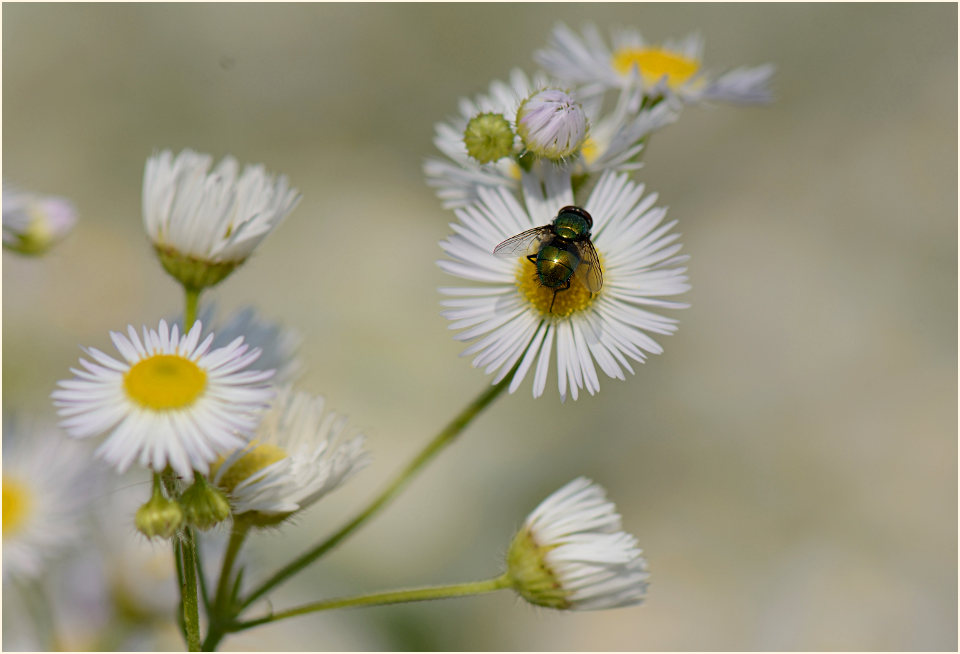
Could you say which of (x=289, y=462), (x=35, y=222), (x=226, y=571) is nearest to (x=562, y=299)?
(x=289, y=462)


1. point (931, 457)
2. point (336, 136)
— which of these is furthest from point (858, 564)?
point (336, 136)

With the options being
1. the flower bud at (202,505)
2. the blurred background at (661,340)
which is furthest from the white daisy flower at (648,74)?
the blurred background at (661,340)

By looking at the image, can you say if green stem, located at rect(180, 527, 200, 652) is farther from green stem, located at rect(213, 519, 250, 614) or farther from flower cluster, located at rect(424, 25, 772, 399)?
flower cluster, located at rect(424, 25, 772, 399)

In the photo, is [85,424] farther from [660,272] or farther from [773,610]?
[773,610]

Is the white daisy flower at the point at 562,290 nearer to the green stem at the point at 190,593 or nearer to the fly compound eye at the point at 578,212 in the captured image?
the fly compound eye at the point at 578,212

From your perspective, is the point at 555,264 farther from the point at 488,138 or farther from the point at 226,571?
the point at 226,571

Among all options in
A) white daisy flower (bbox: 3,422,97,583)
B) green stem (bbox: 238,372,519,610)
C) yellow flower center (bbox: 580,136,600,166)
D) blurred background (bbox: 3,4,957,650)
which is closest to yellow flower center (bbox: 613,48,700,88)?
yellow flower center (bbox: 580,136,600,166)
